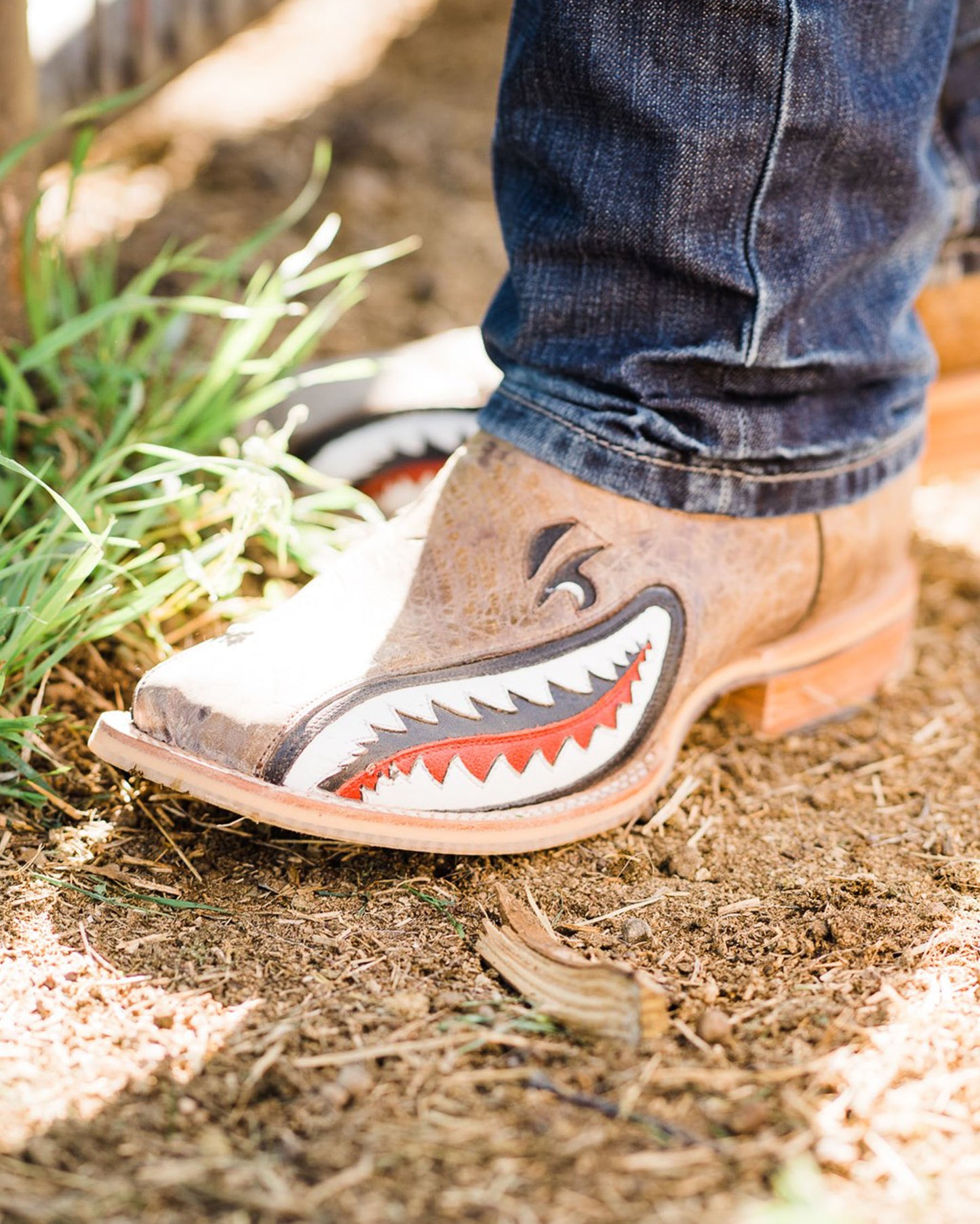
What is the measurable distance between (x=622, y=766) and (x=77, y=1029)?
21.5 inches

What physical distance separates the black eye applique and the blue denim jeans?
A: 2.6 inches

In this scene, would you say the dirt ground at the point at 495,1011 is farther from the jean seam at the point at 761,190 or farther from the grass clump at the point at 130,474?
the jean seam at the point at 761,190

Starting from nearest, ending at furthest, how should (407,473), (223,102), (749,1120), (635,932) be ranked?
(749,1120) < (635,932) < (407,473) < (223,102)

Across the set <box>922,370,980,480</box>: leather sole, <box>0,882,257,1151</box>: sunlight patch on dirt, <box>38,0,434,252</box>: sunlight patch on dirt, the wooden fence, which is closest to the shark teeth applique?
<box>0,882,257,1151</box>: sunlight patch on dirt

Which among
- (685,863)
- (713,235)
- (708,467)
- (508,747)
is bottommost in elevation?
(685,863)

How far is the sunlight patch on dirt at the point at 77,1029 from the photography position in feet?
2.74

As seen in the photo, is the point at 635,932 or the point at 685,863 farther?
the point at 685,863

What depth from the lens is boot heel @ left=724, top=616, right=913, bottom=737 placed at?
1.38 meters

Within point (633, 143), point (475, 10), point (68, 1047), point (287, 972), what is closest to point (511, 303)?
point (633, 143)

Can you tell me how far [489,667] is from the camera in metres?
1.15

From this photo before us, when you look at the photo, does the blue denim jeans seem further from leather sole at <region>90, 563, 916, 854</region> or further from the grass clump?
the grass clump

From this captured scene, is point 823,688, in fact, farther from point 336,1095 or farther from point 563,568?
point 336,1095

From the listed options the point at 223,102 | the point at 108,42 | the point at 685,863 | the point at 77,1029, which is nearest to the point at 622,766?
the point at 685,863

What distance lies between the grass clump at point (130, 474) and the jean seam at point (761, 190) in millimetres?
518
